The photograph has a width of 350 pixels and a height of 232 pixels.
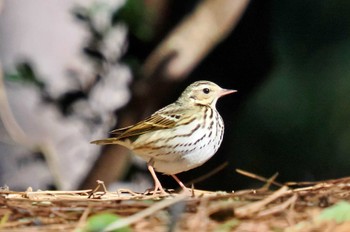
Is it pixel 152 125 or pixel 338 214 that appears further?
pixel 152 125

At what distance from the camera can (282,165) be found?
855 cm

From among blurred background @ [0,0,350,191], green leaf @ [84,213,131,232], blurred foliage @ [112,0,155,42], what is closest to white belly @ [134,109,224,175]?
blurred foliage @ [112,0,155,42]

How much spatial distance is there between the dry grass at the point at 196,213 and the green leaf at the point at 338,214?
0.02 metres

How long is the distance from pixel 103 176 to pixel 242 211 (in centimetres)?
475

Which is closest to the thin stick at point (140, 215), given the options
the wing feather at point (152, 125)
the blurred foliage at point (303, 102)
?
the wing feather at point (152, 125)

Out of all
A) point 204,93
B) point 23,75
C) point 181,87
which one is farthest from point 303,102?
point 23,75

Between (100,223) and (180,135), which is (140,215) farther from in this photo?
(180,135)

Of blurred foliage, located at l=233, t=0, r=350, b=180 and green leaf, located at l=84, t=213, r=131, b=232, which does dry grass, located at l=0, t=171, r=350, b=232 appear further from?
blurred foliage, located at l=233, t=0, r=350, b=180

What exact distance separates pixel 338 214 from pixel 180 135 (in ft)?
11.1

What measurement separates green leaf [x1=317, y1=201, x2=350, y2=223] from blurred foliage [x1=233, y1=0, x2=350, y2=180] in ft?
17.1

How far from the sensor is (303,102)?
8.33 metres

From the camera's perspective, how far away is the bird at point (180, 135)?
244 inches

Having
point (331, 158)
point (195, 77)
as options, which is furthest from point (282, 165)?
point (195, 77)

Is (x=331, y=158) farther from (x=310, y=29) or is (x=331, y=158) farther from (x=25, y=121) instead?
(x=25, y=121)
